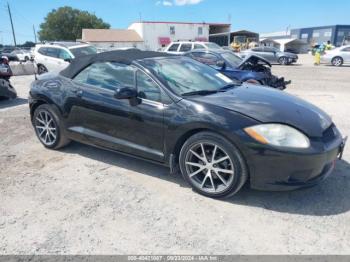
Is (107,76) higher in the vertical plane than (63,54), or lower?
higher

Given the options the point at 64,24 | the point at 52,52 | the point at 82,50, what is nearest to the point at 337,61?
the point at 82,50

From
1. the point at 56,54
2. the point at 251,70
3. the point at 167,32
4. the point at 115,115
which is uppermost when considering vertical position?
the point at 167,32

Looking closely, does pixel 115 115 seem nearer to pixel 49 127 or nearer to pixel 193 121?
pixel 193 121

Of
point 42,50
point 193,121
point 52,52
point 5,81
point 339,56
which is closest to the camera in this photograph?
point 193,121

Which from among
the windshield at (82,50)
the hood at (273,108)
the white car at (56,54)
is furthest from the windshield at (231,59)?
the hood at (273,108)

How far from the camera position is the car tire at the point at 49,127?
4590 millimetres

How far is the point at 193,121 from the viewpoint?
3.28m

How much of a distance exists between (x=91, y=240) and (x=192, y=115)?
156cm

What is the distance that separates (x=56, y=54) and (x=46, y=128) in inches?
385

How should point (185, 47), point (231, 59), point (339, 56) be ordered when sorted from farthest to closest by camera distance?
point (339, 56) < point (185, 47) < point (231, 59)

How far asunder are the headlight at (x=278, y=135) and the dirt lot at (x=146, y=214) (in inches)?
27.8

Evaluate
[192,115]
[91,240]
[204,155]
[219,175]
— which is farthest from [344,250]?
[91,240]

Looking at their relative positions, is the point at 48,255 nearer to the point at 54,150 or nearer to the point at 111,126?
the point at 111,126

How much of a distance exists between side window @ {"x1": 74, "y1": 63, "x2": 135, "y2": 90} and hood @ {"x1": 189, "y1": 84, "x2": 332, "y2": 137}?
93 centimetres
